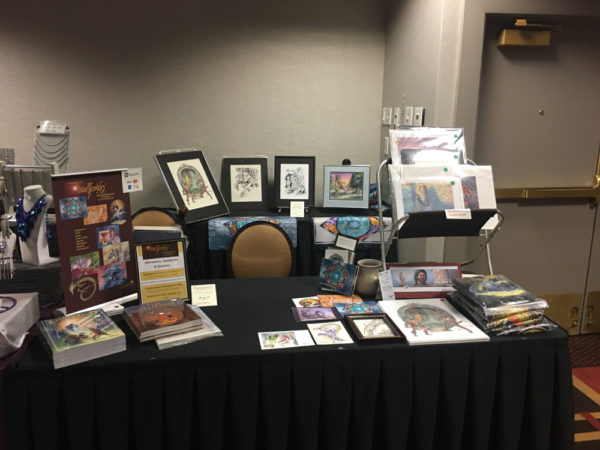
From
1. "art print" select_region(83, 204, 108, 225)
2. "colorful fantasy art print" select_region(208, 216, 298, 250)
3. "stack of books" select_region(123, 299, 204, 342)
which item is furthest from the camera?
"colorful fantasy art print" select_region(208, 216, 298, 250)

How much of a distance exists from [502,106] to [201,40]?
211 cm

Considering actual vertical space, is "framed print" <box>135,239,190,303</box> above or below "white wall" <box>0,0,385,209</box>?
below

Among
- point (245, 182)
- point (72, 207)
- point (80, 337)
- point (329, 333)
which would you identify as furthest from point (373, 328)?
point (245, 182)

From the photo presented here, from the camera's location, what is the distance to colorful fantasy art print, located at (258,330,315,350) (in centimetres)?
154

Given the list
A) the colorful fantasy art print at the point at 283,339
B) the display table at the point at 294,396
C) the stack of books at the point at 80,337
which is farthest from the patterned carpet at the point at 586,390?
the stack of books at the point at 80,337

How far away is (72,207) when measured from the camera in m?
1.62

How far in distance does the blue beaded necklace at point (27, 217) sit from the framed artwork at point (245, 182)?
1739mm

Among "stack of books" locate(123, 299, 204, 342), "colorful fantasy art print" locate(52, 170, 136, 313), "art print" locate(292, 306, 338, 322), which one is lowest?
"art print" locate(292, 306, 338, 322)

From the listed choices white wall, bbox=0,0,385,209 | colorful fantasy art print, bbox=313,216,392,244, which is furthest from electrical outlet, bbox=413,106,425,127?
white wall, bbox=0,0,385,209

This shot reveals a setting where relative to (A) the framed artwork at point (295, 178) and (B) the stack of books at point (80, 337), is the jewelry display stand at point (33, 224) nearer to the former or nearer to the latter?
(B) the stack of books at point (80, 337)

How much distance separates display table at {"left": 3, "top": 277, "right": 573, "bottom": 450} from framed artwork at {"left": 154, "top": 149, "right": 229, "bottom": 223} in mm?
1557

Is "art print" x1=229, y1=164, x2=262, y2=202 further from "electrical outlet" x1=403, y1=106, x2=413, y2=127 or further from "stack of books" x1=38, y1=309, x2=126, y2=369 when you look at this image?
"stack of books" x1=38, y1=309, x2=126, y2=369

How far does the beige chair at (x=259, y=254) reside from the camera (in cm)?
250

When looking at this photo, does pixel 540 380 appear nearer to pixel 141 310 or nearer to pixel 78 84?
pixel 141 310
